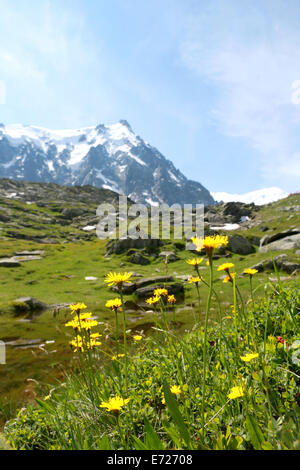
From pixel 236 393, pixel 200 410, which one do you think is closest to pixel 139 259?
pixel 200 410

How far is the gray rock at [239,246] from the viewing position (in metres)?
39.0

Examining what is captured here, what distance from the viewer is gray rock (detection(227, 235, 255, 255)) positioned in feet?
128

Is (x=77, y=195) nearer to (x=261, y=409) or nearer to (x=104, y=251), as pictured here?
(x=104, y=251)

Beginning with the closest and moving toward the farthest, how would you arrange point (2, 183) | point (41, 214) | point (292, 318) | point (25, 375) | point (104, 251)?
point (292, 318)
point (25, 375)
point (104, 251)
point (41, 214)
point (2, 183)

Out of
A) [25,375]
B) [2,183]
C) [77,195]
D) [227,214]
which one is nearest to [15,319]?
[25,375]

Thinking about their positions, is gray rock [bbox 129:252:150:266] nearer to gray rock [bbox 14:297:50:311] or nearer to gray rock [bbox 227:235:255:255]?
gray rock [bbox 227:235:255:255]

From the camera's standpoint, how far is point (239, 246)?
3950cm

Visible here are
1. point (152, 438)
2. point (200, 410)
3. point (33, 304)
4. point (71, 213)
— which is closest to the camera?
point (152, 438)

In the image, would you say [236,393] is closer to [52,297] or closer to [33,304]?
[33,304]

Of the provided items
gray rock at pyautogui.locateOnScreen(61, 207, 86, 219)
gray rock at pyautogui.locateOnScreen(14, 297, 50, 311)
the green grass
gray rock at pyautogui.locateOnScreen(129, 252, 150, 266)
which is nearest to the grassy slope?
the green grass

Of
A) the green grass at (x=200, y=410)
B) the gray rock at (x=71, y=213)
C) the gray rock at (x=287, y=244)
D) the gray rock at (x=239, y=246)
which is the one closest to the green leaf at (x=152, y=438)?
the green grass at (x=200, y=410)

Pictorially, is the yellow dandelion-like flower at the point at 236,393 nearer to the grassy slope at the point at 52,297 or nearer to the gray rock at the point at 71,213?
the grassy slope at the point at 52,297

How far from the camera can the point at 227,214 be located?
364 ft
